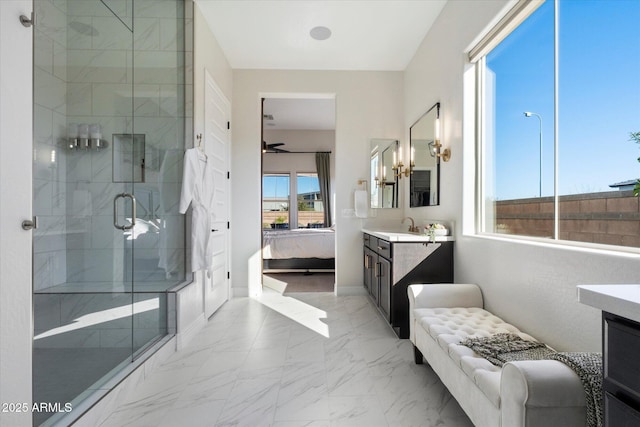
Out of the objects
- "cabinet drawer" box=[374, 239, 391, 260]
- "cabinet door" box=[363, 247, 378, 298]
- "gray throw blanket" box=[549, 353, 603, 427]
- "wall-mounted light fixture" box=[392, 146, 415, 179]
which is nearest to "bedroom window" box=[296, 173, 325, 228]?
"wall-mounted light fixture" box=[392, 146, 415, 179]

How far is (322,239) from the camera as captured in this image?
552 centimetres

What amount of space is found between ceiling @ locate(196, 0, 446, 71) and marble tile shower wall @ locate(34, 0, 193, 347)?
1.88 ft

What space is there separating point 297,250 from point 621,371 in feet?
16.1

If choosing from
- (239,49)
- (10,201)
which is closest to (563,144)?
(10,201)

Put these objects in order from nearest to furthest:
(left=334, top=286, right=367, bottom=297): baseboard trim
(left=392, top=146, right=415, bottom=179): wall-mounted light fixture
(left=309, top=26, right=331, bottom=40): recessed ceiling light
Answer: (left=309, top=26, right=331, bottom=40): recessed ceiling light < (left=392, top=146, right=415, bottom=179): wall-mounted light fixture < (left=334, top=286, right=367, bottom=297): baseboard trim

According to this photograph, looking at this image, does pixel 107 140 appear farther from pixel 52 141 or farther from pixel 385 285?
pixel 385 285

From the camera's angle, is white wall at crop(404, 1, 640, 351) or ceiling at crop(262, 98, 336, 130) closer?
white wall at crop(404, 1, 640, 351)

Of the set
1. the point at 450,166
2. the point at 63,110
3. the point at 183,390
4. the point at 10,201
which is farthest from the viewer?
the point at 450,166

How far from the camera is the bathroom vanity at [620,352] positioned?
0.66 m

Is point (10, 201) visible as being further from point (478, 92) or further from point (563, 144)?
point (478, 92)

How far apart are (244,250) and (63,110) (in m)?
2.42

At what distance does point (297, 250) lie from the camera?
548 cm

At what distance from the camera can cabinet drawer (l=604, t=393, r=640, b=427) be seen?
2.18ft

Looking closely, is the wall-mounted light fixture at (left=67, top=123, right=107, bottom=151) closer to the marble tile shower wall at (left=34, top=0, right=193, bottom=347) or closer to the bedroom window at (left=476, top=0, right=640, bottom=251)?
the marble tile shower wall at (left=34, top=0, right=193, bottom=347)
